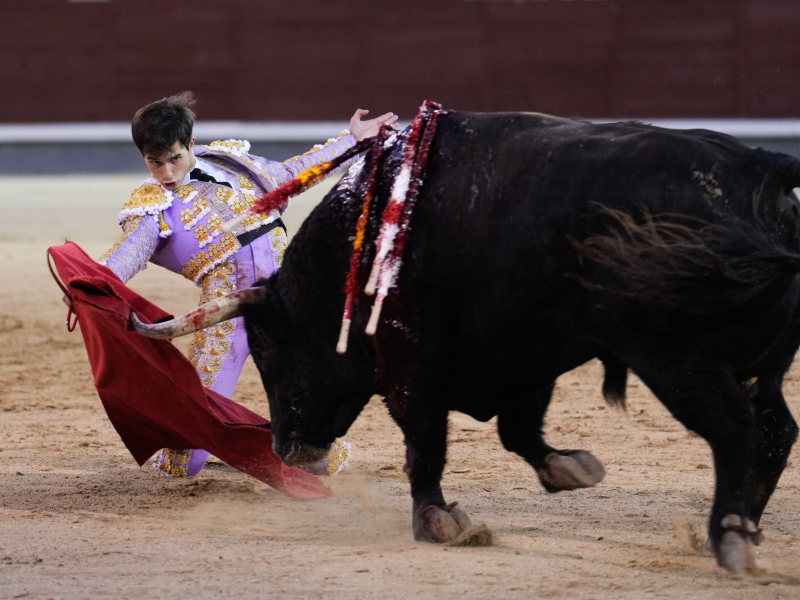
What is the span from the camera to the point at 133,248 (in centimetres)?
302

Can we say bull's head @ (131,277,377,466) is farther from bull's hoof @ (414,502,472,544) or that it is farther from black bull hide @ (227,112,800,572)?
bull's hoof @ (414,502,472,544)

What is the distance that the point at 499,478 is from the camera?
320 centimetres

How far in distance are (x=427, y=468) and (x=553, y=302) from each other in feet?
1.80

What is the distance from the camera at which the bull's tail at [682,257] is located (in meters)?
2.02

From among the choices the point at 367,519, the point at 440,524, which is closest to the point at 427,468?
the point at 440,524

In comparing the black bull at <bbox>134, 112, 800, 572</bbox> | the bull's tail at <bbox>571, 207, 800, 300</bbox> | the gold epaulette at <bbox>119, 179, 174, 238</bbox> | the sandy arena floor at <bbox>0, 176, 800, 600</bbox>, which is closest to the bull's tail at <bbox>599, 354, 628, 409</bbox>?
the black bull at <bbox>134, 112, 800, 572</bbox>

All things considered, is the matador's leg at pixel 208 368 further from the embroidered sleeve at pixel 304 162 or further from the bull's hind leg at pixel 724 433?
the bull's hind leg at pixel 724 433

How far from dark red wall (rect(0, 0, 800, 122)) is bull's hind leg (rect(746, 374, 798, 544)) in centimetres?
904

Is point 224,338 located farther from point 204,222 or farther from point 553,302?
point 553,302

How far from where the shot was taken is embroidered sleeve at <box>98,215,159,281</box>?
9.86 feet

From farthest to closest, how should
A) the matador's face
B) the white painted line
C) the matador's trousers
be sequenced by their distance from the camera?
1. the white painted line
2. the matador's trousers
3. the matador's face

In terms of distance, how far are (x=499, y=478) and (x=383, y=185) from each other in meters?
1.06

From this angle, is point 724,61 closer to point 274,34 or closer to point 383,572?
point 274,34

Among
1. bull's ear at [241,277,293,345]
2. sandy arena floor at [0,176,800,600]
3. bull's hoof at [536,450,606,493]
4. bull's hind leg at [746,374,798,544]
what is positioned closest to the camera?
sandy arena floor at [0,176,800,600]
